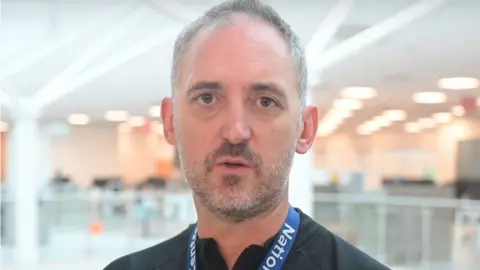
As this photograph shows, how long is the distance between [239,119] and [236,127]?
1 cm

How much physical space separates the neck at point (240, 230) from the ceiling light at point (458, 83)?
37.0 feet

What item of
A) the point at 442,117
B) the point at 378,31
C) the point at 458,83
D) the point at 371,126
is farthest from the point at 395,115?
the point at 378,31

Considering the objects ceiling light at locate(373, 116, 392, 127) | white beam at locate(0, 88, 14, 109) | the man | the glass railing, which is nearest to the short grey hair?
the man

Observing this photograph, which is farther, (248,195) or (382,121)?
(382,121)

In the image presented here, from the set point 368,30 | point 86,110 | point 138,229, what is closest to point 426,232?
point 368,30

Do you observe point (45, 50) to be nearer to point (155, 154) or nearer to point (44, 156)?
point (44, 156)

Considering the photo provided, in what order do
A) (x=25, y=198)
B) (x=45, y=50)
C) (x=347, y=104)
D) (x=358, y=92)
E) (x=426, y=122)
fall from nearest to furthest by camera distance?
(x=45, y=50)
(x=25, y=198)
(x=358, y=92)
(x=347, y=104)
(x=426, y=122)

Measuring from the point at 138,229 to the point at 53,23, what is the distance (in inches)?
144

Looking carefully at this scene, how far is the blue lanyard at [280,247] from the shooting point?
3.37 ft

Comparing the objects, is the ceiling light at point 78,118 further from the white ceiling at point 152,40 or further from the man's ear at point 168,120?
the man's ear at point 168,120

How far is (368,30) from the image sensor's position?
7844mm

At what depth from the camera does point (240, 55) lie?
100 cm

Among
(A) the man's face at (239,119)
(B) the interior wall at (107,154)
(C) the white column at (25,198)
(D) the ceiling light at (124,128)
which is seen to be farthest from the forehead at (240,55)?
(D) the ceiling light at (124,128)

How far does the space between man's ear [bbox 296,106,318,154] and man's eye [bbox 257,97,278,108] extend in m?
0.09
